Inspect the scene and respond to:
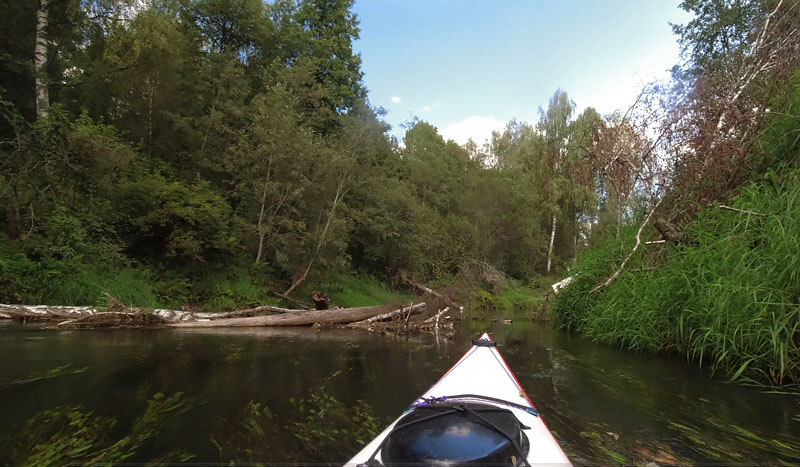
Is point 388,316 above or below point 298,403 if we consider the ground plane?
below

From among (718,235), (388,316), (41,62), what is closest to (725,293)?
(718,235)

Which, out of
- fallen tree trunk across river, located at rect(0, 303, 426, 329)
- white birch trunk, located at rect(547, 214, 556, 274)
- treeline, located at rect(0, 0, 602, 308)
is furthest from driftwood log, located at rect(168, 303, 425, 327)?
white birch trunk, located at rect(547, 214, 556, 274)

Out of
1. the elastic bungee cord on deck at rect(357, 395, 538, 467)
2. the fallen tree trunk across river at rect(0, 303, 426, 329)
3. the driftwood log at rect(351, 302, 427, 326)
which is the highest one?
the elastic bungee cord on deck at rect(357, 395, 538, 467)

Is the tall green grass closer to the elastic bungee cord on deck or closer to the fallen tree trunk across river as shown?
the elastic bungee cord on deck

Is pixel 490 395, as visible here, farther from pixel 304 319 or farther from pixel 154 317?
pixel 154 317

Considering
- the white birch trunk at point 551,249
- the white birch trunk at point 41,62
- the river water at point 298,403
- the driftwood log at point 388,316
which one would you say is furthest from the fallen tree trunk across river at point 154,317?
the white birch trunk at point 551,249

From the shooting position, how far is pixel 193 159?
51.1 feet

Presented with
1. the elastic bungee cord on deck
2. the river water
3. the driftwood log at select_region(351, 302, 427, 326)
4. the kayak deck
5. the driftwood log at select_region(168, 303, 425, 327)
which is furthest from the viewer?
the driftwood log at select_region(351, 302, 427, 326)

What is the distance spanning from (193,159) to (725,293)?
16.3 metres

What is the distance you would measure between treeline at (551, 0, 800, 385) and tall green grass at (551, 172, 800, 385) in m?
0.02

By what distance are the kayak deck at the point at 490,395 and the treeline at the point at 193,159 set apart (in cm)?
719

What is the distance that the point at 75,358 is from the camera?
5906 millimetres

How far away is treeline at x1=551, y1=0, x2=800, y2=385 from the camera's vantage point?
5098mm

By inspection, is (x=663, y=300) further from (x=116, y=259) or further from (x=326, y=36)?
(x=326, y=36)
